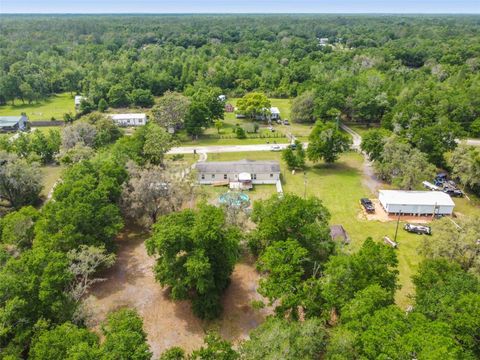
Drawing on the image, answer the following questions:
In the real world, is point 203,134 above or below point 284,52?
below

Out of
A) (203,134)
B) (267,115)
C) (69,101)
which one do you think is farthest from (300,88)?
(69,101)

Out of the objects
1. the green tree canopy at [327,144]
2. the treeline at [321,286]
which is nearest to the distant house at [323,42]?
the green tree canopy at [327,144]

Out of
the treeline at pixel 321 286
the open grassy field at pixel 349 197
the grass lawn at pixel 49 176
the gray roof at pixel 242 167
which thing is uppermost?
the treeline at pixel 321 286

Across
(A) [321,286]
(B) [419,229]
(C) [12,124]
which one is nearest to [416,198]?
(B) [419,229]

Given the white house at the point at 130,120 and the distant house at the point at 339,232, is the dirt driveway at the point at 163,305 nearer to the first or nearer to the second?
the distant house at the point at 339,232

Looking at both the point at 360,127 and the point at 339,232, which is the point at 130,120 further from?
the point at 339,232

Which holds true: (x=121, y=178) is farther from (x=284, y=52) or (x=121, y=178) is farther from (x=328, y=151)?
(x=284, y=52)
